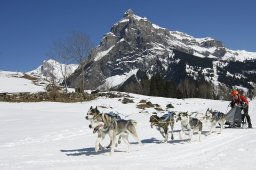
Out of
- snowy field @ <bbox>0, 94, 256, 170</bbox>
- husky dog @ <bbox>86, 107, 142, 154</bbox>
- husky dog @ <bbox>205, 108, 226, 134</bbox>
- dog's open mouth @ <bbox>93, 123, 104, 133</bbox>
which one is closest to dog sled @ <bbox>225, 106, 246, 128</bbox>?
snowy field @ <bbox>0, 94, 256, 170</bbox>

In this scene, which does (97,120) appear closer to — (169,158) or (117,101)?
(169,158)

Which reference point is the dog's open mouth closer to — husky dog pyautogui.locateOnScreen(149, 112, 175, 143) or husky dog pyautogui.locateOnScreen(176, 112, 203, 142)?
husky dog pyautogui.locateOnScreen(149, 112, 175, 143)

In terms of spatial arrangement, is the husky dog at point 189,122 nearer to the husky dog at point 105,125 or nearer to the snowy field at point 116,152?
the snowy field at point 116,152

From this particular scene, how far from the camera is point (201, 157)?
11117mm

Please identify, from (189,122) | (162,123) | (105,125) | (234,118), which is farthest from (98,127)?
(234,118)

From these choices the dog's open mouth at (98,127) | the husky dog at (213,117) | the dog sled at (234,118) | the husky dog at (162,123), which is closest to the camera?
the dog's open mouth at (98,127)

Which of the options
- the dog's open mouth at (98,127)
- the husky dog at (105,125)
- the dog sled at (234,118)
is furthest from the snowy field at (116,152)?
the dog sled at (234,118)

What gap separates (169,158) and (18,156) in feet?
16.2

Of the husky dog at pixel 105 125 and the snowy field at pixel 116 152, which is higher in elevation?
the husky dog at pixel 105 125

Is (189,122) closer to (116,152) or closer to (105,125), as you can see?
(116,152)

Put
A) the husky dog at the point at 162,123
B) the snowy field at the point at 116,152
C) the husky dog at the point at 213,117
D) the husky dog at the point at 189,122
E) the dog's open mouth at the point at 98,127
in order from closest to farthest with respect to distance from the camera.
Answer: the snowy field at the point at 116,152
the dog's open mouth at the point at 98,127
the husky dog at the point at 162,123
the husky dog at the point at 189,122
the husky dog at the point at 213,117


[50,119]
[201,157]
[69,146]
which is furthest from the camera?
[50,119]

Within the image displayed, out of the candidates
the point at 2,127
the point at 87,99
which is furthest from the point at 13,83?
the point at 2,127

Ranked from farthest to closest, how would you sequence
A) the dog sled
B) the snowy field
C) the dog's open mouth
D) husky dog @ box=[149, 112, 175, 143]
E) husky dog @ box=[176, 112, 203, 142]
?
the dog sled
husky dog @ box=[176, 112, 203, 142]
husky dog @ box=[149, 112, 175, 143]
the dog's open mouth
the snowy field
